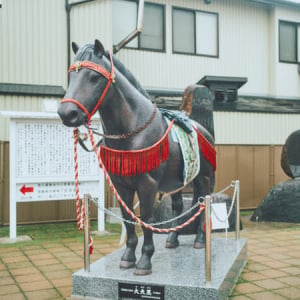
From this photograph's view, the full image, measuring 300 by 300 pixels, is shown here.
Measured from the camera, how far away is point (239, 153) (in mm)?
10844

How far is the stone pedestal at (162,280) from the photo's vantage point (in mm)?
3588

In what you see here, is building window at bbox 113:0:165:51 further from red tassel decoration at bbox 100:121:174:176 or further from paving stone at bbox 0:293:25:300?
paving stone at bbox 0:293:25:300

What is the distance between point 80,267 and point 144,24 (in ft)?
26.3

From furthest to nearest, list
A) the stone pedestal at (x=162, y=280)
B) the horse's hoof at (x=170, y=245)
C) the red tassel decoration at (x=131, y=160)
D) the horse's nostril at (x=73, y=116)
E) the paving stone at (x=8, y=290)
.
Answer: the horse's hoof at (x=170, y=245), the paving stone at (x=8, y=290), the red tassel decoration at (x=131, y=160), the stone pedestal at (x=162, y=280), the horse's nostril at (x=73, y=116)

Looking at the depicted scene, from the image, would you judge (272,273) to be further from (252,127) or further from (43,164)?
(252,127)

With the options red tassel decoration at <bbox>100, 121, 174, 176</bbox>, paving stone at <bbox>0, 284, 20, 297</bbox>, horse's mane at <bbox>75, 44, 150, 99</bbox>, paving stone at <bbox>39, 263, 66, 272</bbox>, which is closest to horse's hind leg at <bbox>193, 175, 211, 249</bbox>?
red tassel decoration at <bbox>100, 121, 174, 176</bbox>

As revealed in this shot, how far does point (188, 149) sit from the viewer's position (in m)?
4.52

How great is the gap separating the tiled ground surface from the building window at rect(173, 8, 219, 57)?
6439 millimetres

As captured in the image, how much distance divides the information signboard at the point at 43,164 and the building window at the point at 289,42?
27.0 feet

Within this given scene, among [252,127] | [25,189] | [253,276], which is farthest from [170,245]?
[252,127]

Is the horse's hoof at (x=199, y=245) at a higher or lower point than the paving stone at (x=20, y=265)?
higher

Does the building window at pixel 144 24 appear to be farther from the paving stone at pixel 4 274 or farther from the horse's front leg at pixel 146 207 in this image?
the horse's front leg at pixel 146 207

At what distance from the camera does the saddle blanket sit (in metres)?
4.42

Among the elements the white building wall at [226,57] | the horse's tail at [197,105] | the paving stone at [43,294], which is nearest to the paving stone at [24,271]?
the paving stone at [43,294]
